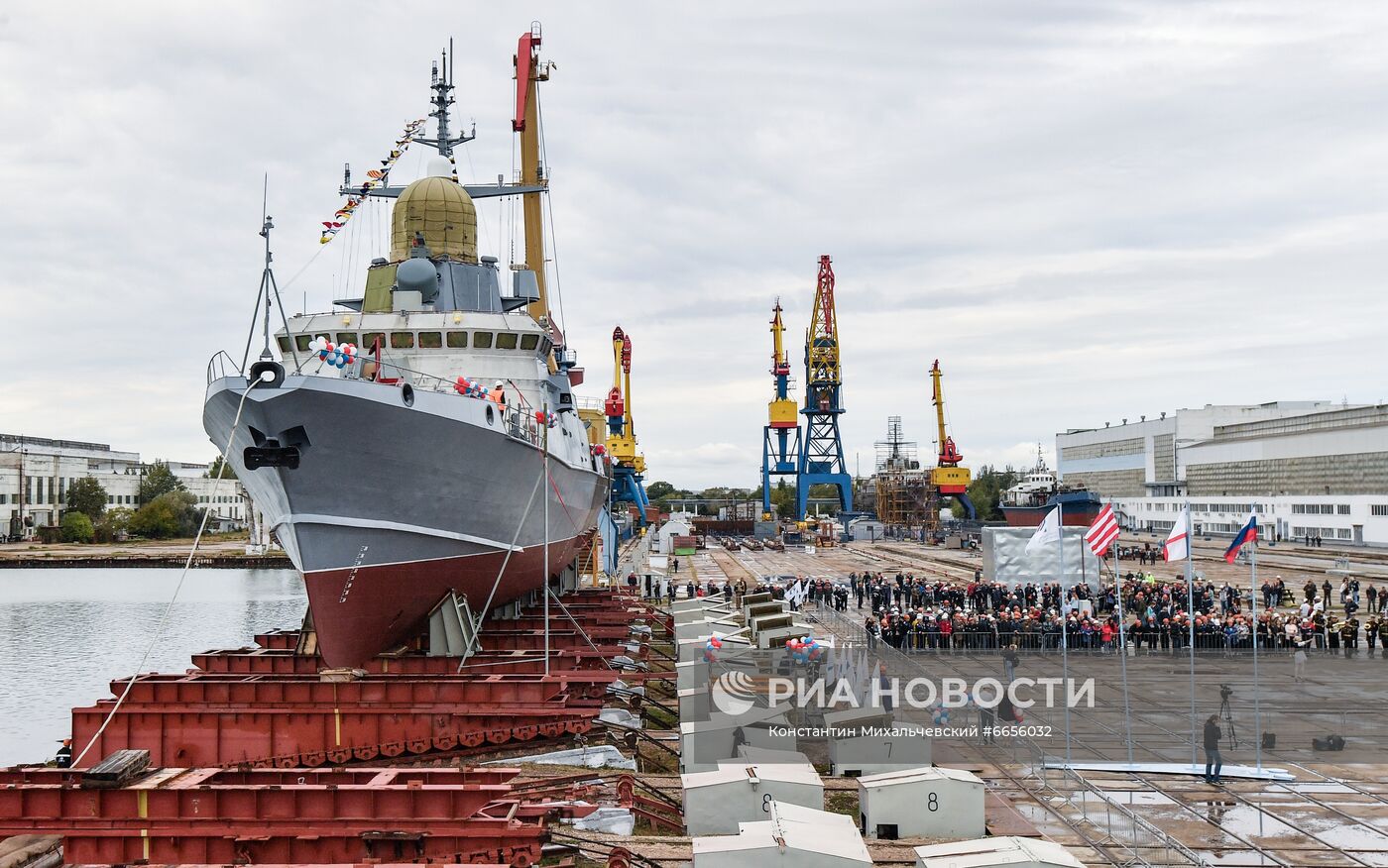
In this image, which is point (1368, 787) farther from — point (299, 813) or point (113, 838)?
point (113, 838)

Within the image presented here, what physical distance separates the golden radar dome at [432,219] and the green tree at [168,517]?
285 feet

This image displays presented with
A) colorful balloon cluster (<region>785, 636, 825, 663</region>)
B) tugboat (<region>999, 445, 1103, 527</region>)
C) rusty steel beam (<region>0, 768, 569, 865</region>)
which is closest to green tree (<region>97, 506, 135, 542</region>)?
tugboat (<region>999, 445, 1103, 527</region>)

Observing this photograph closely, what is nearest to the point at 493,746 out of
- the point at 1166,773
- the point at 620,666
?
the point at 620,666

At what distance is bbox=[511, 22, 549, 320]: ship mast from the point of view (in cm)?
4297

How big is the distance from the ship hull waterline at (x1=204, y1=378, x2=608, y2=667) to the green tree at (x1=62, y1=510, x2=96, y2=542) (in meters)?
88.8

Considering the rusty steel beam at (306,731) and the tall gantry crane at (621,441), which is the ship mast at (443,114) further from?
the tall gantry crane at (621,441)

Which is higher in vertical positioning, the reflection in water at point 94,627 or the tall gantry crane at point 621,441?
the tall gantry crane at point 621,441

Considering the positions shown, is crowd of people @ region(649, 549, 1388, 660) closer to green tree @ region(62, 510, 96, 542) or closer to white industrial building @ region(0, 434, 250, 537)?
white industrial building @ region(0, 434, 250, 537)

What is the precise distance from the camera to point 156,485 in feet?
358

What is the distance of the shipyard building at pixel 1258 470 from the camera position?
207ft

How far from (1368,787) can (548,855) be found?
1000 centimetres

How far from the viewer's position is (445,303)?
77.6 ft

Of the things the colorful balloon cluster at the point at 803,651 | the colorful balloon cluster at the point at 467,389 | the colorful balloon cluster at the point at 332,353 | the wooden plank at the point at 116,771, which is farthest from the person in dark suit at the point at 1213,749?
the colorful balloon cluster at the point at 332,353

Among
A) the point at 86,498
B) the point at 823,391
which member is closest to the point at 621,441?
the point at 823,391
